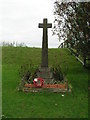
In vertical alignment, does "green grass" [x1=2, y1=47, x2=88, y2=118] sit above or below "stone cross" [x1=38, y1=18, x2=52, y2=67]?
below

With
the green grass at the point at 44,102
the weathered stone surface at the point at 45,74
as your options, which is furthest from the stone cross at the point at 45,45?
the green grass at the point at 44,102

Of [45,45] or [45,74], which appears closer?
[45,74]

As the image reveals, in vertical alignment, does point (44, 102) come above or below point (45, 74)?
below

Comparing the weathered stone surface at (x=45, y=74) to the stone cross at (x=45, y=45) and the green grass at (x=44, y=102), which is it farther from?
the green grass at (x=44, y=102)

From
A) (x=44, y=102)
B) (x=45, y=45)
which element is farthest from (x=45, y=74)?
(x=44, y=102)

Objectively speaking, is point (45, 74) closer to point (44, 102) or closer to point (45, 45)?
point (45, 45)

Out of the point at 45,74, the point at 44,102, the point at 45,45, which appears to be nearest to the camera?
the point at 44,102

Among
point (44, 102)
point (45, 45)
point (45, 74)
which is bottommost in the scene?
point (44, 102)

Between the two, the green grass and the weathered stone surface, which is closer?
the green grass

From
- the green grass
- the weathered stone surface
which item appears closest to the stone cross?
the weathered stone surface

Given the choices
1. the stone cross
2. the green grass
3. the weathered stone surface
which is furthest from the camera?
the stone cross

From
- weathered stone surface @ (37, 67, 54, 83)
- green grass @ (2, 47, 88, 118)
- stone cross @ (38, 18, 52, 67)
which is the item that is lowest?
green grass @ (2, 47, 88, 118)

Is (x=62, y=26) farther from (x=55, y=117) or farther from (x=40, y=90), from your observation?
(x=55, y=117)

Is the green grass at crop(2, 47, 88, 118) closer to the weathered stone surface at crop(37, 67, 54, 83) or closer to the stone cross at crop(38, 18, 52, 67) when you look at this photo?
the weathered stone surface at crop(37, 67, 54, 83)
